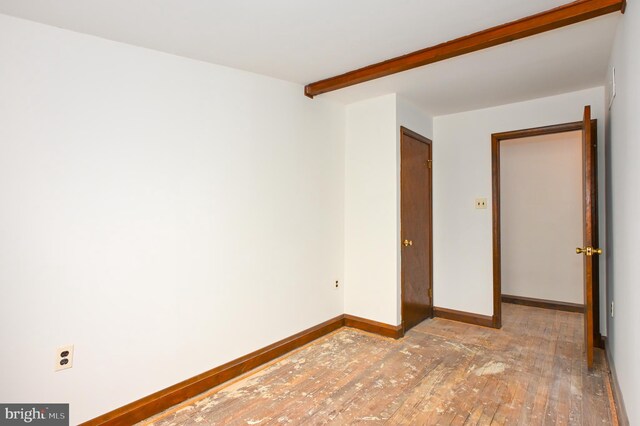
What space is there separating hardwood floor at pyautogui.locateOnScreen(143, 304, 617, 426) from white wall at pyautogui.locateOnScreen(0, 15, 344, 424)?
358 millimetres

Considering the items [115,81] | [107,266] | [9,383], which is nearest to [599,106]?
[115,81]

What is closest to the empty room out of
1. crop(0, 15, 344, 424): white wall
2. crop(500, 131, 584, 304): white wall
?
crop(0, 15, 344, 424): white wall

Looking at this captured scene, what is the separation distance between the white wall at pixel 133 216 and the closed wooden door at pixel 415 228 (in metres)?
1.12

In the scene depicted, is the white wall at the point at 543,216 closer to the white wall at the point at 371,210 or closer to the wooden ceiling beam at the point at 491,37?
the white wall at the point at 371,210

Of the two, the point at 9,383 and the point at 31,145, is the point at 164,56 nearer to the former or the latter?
the point at 31,145

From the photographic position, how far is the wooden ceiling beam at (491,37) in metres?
1.78

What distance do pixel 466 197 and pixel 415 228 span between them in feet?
2.28

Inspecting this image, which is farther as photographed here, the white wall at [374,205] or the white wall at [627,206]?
the white wall at [374,205]

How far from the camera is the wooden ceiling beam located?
1.78 m

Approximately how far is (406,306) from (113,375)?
250 cm

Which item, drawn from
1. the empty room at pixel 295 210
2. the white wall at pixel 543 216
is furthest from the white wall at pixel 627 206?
the white wall at pixel 543 216

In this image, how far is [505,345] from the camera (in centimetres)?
305

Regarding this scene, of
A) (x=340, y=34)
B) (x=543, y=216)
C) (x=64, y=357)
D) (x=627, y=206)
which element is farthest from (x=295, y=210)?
(x=543, y=216)

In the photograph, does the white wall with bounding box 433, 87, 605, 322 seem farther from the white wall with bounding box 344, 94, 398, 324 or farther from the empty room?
the white wall with bounding box 344, 94, 398, 324
